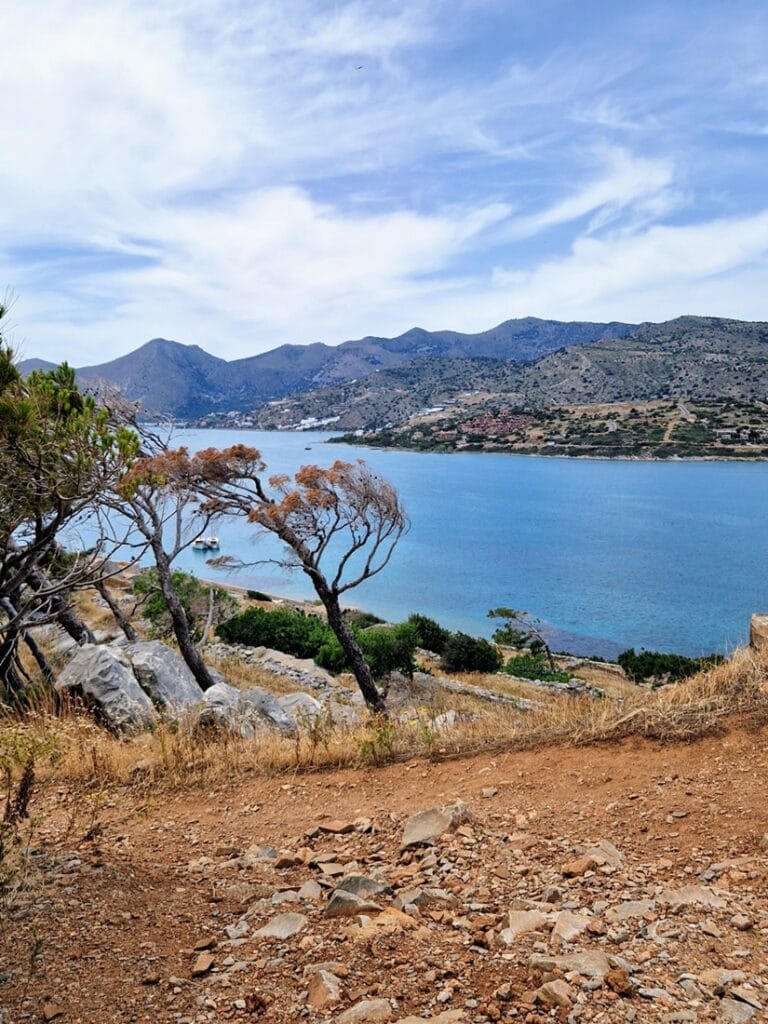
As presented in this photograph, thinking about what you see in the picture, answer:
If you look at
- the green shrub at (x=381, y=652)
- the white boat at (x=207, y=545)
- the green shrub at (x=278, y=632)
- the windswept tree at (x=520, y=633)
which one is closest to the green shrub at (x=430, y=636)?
the windswept tree at (x=520, y=633)

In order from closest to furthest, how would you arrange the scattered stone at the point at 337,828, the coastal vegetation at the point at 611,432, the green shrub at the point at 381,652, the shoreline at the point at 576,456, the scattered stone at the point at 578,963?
the scattered stone at the point at 578,963
the scattered stone at the point at 337,828
the green shrub at the point at 381,652
the shoreline at the point at 576,456
the coastal vegetation at the point at 611,432

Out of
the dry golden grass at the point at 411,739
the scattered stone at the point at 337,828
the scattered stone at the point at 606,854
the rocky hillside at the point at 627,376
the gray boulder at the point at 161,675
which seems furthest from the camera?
the rocky hillside at the point at 627,376

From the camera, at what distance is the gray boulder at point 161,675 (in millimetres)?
9547

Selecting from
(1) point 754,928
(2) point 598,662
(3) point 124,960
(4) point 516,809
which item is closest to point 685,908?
(1) point 754,928

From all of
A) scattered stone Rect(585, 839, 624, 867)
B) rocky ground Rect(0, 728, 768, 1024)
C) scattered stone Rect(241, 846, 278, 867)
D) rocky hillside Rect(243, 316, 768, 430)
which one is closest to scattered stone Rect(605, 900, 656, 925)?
rocky ground Rect(0, 728, 768, 1024)

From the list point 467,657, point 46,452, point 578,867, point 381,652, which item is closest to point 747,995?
point 578,867

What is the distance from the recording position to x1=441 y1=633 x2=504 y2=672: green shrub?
2594cm

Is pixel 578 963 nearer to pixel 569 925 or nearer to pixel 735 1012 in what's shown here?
pixel 569 925

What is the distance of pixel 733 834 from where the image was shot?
3.85 m

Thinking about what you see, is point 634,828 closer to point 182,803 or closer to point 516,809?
point 516,809

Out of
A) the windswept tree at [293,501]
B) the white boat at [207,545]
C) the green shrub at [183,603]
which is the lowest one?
the white boat at [207,545]

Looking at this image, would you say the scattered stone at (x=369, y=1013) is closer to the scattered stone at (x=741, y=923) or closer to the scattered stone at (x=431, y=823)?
the scattered stone at (x=741, y=923)

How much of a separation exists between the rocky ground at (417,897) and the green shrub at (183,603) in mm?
16250

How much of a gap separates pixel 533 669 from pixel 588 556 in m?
29.2
